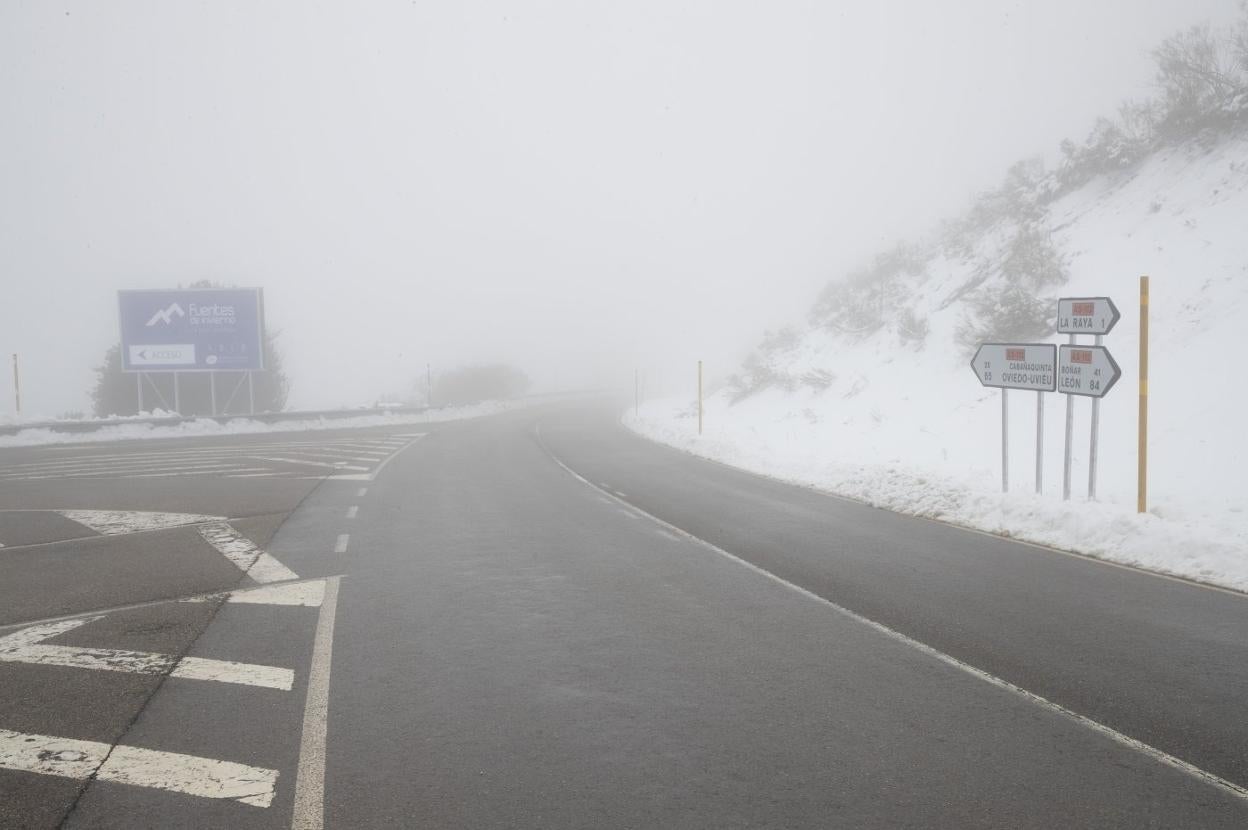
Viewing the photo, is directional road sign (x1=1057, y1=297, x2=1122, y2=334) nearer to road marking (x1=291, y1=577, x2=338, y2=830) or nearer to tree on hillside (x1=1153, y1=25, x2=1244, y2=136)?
road marking (x1=291, y1=577, x2=338, y2=830)

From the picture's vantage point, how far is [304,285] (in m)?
189

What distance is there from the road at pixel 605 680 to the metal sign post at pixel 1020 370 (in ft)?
9.90

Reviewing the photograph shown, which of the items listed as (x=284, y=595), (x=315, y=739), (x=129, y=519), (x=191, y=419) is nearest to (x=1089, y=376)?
(x=284, y=595)

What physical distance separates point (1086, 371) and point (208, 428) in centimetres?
3046

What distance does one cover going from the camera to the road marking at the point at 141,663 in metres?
5.38

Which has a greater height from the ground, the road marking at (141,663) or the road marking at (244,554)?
the road marking at (141,663)

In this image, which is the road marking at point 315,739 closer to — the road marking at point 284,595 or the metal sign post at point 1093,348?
the road marking at point 284,595

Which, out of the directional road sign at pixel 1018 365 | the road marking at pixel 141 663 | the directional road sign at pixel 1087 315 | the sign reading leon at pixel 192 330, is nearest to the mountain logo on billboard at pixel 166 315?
the sign reading leon at pixel 192 330

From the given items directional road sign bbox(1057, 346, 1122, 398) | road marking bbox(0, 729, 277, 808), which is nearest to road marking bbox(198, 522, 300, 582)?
road marking bbox(0, 729, 277, 808)

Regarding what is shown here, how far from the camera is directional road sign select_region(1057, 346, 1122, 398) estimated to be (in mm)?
11289

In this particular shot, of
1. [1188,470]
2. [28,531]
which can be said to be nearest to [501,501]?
[28,531]

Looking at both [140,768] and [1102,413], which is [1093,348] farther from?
[140,768]

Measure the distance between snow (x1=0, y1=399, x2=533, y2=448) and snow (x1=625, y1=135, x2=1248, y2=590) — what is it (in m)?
12.8

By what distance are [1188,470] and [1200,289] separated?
25.0ft
